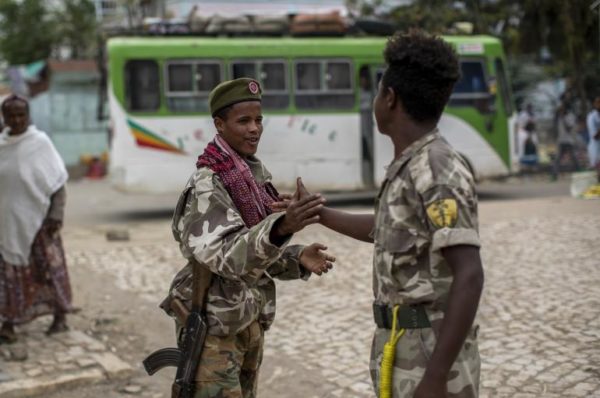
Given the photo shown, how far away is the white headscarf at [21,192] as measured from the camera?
6.16 m

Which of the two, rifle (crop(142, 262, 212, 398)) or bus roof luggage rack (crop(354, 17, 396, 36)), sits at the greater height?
bus roof luggage rack (crop(354, 17, 396, 36))

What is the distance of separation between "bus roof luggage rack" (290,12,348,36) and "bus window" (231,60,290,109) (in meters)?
0.70

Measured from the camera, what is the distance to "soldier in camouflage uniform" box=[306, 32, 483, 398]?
2250 mm

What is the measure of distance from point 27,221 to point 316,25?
9.11 metres

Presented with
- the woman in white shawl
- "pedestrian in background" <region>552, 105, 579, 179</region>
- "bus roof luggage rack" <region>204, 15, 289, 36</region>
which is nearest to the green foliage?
"bus roof luggage rack" <region>204, 15, 289, 36</region>

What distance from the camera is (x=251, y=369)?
10.8ft

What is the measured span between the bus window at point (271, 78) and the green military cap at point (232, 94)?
11016 mm

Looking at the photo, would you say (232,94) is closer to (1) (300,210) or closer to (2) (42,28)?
(1) (300,210)

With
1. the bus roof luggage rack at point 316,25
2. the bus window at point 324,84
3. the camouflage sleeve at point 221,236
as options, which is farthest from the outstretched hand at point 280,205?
the bus roof luggage rack at point 316,25

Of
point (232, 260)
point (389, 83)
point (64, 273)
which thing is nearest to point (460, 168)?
point (389, 83)

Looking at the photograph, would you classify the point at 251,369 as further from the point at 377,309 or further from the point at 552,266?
the point at 552,266

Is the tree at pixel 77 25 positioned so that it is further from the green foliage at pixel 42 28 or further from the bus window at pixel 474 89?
the bus window at pixel 474 89

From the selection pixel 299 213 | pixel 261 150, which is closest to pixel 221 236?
pixel 299 213

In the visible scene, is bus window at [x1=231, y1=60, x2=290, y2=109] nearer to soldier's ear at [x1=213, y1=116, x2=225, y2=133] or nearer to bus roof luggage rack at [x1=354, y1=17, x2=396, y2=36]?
bus roof luggage rack at [x1=354, y1=17, x2=396, y2=36]
